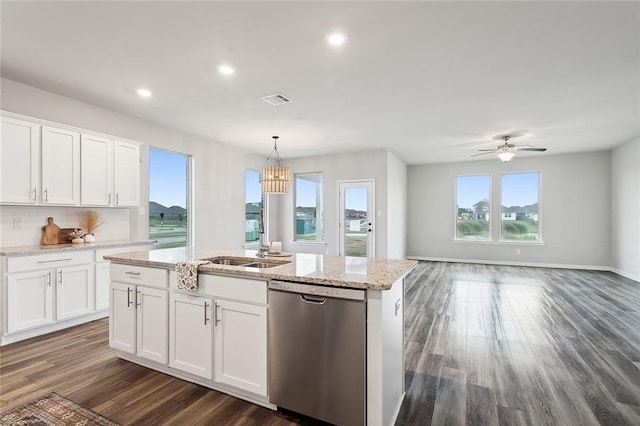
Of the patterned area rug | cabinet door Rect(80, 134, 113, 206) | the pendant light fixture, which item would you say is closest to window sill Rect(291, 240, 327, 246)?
the pendant light fixture

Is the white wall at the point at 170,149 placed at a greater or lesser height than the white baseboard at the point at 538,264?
greater

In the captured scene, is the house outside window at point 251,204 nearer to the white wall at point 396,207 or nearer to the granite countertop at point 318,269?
the white wall at point 396,207

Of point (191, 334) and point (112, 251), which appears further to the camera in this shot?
point (112, 251)

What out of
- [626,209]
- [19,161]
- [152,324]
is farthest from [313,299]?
[626,209]

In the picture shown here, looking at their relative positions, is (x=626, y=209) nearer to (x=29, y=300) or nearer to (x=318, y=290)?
(x=318, y=290)

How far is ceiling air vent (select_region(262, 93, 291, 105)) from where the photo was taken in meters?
3.84

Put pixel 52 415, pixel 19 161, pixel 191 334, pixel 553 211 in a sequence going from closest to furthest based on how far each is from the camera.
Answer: pixel 52 415 < pixel 191 334 < pixel 19 161 < pixel 553 211

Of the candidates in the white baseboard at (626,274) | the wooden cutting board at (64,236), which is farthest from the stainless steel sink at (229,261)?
the white baseboard at (626,274)

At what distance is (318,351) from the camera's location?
1858mm

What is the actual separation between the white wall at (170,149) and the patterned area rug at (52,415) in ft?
7.22

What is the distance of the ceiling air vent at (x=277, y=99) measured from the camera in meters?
3.84

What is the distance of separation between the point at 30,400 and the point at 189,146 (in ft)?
13.9

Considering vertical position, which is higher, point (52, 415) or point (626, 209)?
point (626, 209)

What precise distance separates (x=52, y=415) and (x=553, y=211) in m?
9.24
